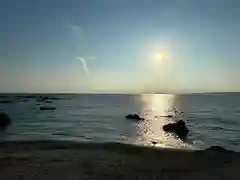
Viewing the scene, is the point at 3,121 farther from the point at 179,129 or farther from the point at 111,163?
the point at 111,163

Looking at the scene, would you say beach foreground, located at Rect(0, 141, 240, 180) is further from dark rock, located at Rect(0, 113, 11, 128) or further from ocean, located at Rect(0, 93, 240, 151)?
dark rock, located at Rect(0, 113, 11, 128)

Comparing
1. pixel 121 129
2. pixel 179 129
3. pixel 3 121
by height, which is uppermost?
pixel 3 121

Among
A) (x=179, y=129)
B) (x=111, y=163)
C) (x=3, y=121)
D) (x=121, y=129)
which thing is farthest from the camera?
(x=3, y=121)

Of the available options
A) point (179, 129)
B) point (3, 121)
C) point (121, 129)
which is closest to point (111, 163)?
point (179, 129)

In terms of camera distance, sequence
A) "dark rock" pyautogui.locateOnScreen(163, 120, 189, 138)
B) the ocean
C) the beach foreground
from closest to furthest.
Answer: the beach foreground → the ocean → "dark rock" pyautogui.locateOnScreen(163, 120, 189, 138)

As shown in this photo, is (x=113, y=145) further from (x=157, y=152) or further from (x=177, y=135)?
(x=177, y=135)

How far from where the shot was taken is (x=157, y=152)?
69.6ft

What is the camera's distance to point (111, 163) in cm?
1705

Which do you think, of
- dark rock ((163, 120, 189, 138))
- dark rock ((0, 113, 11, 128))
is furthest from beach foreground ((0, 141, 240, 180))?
dark rock ((0, 113, 11, 128))

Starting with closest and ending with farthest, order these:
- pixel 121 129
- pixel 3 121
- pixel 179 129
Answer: pixel 179 129 → pixel 121 129 → pixel 3 121

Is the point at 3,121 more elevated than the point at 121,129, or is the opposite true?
the point at 3,121

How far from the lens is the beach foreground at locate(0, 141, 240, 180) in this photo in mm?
14659

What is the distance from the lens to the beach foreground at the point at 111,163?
577 inches

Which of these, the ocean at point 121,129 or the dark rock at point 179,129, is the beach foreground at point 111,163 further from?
the dark rock at point 179,129
